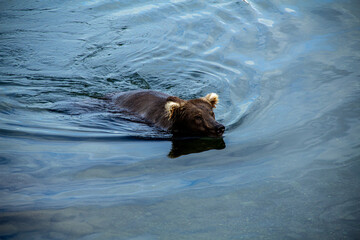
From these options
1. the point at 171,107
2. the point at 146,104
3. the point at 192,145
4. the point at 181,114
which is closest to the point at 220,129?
the point at 192,145

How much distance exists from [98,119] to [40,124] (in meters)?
1.23

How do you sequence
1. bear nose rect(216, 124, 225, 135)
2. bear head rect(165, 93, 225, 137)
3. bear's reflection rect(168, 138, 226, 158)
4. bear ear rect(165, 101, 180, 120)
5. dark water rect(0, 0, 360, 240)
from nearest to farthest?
dark water rect(0, 0, 360, 240)
bear's reflection rect(168, 138, 226, 158)
bear nose rect(216, 124, 225, 135)
bear head rect(165, 93, 225, 137)
bear ear rect(165, 101, 180, 120)

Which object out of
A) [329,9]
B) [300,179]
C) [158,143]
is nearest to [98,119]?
[158,143]

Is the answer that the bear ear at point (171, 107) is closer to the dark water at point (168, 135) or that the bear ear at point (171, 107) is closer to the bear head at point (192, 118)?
the bear head at point (192, 118)

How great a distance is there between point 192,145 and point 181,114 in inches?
36.2

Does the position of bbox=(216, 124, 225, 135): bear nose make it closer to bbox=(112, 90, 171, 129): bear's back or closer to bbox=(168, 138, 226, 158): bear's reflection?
bbox=(168, 138, 226, 158): bear's reflection

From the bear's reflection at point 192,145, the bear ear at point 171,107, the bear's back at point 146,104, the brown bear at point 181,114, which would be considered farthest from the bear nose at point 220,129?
the bear's back at point 146,104

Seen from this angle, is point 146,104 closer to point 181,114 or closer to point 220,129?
point 181,114

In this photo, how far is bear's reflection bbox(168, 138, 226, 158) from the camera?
6.89 meters

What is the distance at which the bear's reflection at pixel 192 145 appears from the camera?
6887 mm

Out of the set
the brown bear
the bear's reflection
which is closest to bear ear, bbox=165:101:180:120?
the brown bear

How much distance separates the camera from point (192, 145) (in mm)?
7359

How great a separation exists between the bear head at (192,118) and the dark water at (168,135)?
29cm

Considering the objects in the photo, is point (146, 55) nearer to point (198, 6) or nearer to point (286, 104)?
point (198, 6)
